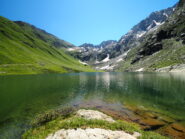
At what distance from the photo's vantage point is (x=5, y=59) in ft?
571

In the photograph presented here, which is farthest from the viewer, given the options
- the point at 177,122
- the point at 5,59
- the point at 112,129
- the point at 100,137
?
the point at 5,59

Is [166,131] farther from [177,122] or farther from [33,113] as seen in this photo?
[33,113]

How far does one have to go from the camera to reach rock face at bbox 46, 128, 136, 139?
1485 centimetres

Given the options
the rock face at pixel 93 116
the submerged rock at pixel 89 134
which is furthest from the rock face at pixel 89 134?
the rock face at pixel 93 116

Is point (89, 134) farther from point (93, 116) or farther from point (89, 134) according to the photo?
point (93, 116)

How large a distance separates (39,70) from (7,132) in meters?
169

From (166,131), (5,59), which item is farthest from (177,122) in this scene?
(5,59)

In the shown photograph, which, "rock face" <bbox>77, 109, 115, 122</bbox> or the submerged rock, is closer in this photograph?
the submerged rock

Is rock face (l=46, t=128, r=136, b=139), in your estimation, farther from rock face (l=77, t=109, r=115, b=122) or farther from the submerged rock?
rock face (l=77, t=109, r=115, b=122)

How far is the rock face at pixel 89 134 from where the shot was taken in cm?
1485

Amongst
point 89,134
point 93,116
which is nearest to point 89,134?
point 89,134

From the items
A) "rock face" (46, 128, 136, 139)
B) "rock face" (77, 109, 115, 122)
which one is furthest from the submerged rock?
"rock face" (77, 109, 115, 122)

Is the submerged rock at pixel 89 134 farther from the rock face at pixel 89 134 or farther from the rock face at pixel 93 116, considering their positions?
the rock face at pixel 93 116

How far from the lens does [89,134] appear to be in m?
15.3
